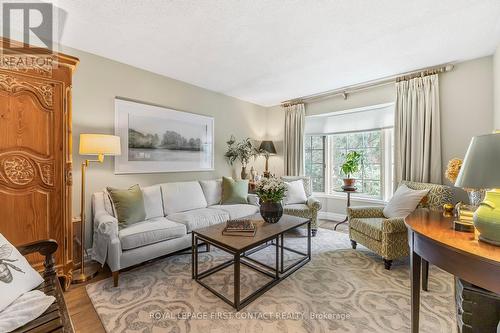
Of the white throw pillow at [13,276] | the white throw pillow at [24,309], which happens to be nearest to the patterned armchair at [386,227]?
the white throw pillow at [24,309]

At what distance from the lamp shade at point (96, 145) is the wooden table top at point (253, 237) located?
130 cm

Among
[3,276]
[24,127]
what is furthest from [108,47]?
[3,276]

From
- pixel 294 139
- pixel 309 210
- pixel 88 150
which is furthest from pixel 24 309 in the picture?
pixel 294 139

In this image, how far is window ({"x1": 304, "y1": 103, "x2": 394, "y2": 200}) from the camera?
3.98 meters

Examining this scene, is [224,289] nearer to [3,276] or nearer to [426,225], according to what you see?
[3,276]

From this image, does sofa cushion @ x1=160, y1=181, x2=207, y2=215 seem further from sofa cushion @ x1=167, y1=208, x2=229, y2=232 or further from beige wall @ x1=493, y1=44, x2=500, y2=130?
beige wall @ x1=493, y1=44, x2=500, y2=130

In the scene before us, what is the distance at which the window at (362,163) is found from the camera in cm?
401

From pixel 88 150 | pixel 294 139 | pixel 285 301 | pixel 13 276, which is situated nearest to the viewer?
pixel 13 276

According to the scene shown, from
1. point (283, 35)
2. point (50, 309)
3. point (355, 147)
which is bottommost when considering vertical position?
point (50, 309)

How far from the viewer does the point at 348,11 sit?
78.3 inches

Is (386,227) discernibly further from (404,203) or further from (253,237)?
(253,237)

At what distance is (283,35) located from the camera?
7.74ft

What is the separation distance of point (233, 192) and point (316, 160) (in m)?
2.15

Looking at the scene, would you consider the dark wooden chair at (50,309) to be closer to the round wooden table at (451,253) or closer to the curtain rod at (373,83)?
the round wooden table at (451,253)
